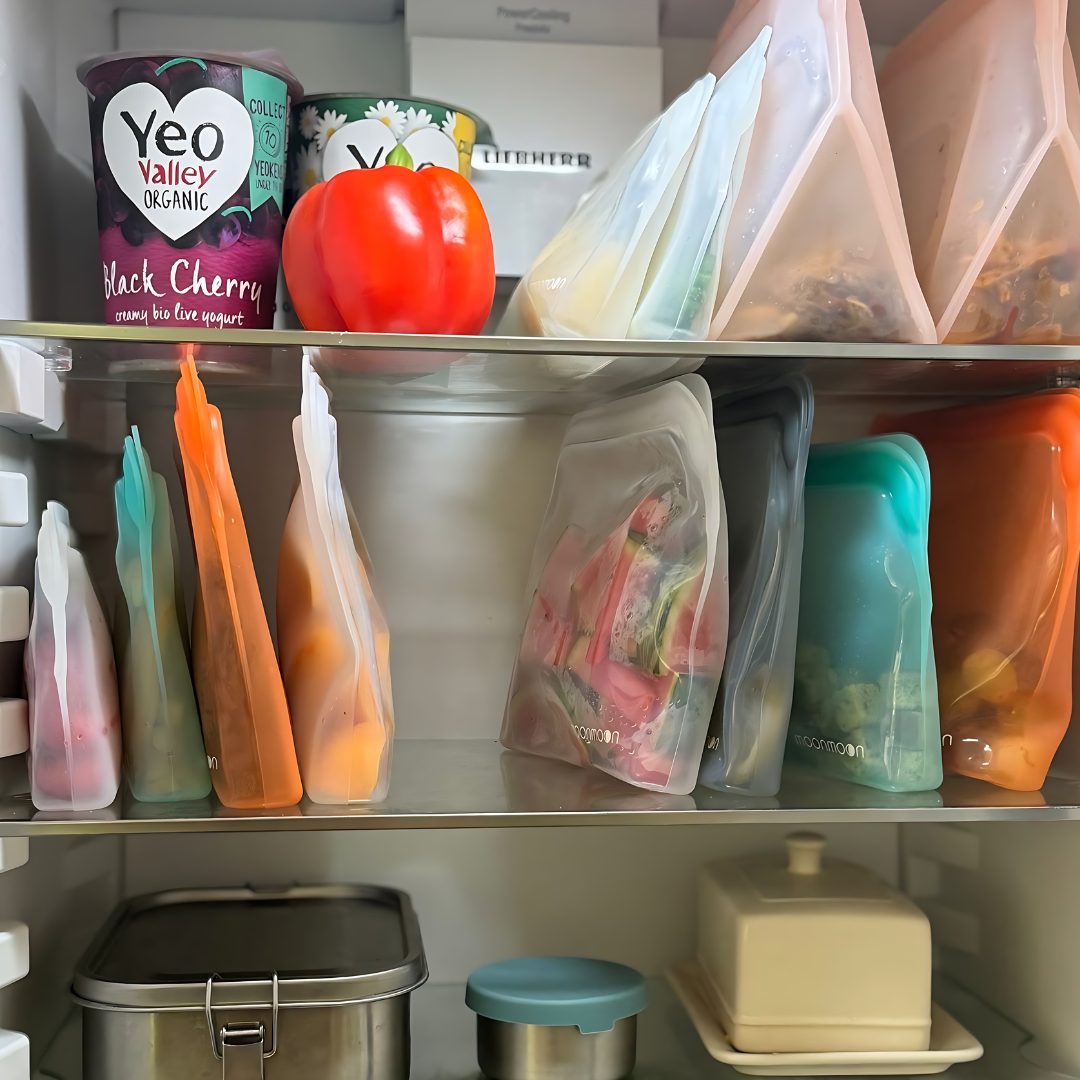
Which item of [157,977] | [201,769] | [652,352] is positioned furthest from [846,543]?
[157,977]

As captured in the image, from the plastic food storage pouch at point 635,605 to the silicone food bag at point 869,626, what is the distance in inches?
4.9

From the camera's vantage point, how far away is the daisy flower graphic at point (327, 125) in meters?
0.92

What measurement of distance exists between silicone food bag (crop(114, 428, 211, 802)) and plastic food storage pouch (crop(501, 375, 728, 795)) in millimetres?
322

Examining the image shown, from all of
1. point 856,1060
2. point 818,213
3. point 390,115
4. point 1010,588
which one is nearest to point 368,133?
point 390,115

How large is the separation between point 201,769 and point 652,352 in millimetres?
471

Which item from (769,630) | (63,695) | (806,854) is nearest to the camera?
(63,695)

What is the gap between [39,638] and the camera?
77cm

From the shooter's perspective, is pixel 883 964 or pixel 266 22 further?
pixel 266 22

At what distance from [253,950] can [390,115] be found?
74 centimetres

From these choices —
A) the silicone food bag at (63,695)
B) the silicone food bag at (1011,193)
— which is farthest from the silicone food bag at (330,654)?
the silicone food bag at (1011,193)

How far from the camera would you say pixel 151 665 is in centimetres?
80

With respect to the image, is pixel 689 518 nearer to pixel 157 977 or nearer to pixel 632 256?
pixel 632 256

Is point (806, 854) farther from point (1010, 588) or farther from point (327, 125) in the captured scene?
point (327, 125)

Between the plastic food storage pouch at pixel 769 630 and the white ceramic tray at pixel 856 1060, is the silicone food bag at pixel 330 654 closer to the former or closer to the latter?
the plastic food storage pouch at pixel 769 630
